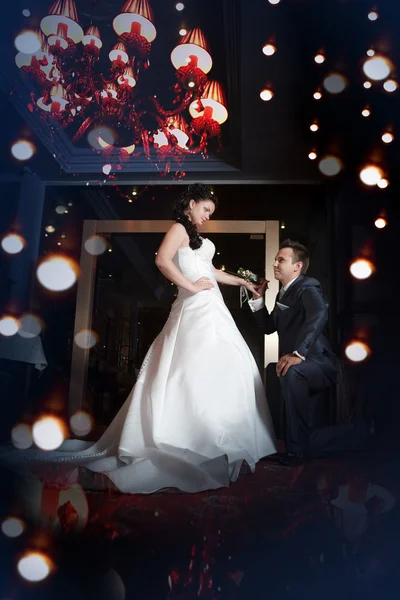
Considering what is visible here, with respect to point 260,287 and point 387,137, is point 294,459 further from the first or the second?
point 387,137

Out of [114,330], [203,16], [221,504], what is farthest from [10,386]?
[203,16]

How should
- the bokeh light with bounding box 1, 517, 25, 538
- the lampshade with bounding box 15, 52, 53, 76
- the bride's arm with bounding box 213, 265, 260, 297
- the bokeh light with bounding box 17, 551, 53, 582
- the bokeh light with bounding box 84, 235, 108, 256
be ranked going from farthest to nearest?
the bokeh light with bounding box 84, 235, 108, 256, the bride's arm with bounding box 213, 265, 260, 297, the lampshade with bounding box 15, 52, 53, 76, the bokeh light with bounding box 1, 517, 25, 538, the bokeh light with bounding box 17, 551, 53, 582

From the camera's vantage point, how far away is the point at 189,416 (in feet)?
4.29

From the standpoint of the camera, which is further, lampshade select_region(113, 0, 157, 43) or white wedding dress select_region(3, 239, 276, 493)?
lampshade select_region(113, 0, 157, 43)

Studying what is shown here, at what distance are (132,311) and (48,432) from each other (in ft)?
2.21

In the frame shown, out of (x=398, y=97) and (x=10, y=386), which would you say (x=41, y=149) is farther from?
(x=398, y=97)

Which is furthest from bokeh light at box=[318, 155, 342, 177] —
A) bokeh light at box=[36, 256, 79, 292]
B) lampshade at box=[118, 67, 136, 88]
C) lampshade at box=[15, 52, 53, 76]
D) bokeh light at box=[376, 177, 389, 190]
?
bokeh light at box=[36, 256, 79, 292]

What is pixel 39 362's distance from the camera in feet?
6.55

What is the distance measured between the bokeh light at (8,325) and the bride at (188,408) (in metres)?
0.50

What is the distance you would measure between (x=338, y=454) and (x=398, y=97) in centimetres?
113

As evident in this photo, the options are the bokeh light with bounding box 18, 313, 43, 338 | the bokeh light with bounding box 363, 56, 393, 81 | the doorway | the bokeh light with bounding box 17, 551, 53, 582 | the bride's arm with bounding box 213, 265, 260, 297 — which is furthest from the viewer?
the doorway

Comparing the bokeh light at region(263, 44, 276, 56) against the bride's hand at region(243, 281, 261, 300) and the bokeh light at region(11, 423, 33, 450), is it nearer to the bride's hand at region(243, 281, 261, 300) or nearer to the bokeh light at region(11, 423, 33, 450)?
the bride's hand at region(243, 281, 261, 300)

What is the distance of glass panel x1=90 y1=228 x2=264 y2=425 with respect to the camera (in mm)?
2164

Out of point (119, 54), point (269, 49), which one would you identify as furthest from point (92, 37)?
point (269, 49)
